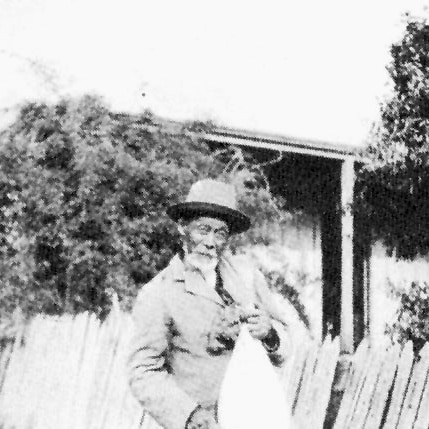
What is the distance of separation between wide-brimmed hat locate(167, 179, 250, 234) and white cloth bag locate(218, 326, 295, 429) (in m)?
0.64

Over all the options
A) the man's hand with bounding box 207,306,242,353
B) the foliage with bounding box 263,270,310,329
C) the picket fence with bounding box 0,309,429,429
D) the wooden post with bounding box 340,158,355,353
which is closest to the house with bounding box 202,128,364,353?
the wooden post with bounding box 340,158,355,353

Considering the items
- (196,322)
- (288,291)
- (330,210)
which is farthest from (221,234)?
(330,210)

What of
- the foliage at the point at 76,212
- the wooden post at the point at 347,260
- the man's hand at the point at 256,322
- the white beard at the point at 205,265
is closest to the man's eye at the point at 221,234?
the white beard at the point at 205,265

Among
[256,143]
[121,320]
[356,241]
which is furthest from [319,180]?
[121,320]

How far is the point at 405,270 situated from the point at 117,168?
4.85 m

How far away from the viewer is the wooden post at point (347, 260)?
299 inches

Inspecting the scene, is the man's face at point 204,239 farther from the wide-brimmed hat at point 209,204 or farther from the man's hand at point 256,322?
the man's hand at point 256,322

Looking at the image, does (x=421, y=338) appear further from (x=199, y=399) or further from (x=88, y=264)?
(x=199, y=399)

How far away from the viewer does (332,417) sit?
12.9 feet

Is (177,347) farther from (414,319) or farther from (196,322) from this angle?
(414,319)

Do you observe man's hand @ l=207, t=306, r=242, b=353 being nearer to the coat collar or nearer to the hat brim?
the coat collar

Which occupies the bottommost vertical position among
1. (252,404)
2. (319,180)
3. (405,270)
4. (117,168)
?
(252,404)

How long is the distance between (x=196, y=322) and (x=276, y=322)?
15.8 inches

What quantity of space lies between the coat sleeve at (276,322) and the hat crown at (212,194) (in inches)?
18.7
